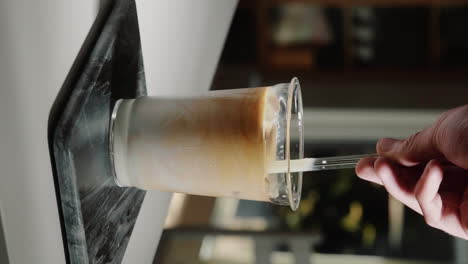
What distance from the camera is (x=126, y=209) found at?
531 mm

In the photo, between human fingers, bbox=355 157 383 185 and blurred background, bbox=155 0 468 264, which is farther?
blurred background, bbox=155 0 468 264

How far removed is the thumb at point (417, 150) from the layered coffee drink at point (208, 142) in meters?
0.10

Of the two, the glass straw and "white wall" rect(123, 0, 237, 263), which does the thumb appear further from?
"white wall" rect(123, 0, 237, 263)

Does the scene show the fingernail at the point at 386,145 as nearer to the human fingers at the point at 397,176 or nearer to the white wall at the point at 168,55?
the human fingers at the point at 397,176

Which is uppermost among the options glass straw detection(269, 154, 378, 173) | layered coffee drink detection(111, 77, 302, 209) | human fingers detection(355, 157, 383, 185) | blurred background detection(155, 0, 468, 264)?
layered coffee drink detection(111, 77, 302, 209)

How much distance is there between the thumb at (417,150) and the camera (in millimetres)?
485

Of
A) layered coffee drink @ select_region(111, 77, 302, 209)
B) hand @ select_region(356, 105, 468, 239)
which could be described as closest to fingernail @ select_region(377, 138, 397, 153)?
hand @ select_region(356, 105, 468, 239)

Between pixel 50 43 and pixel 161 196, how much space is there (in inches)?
13.5

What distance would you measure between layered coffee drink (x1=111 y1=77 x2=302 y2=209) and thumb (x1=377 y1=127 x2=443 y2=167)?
100 mm

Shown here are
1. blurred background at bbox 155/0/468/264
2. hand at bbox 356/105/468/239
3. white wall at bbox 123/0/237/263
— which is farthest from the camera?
blurred background at bbox 155/0/468/264

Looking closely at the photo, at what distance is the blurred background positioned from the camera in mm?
940

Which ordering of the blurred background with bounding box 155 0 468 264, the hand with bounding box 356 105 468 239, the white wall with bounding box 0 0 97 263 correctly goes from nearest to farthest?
the white wall with bounding box 0 0 97 263 → the hand with bounding box 356 105 468 239 → the blurred background with bounding box 155 0 468 264

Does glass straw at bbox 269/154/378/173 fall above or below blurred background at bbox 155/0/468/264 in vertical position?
above

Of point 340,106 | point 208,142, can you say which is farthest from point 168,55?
point 340,106
